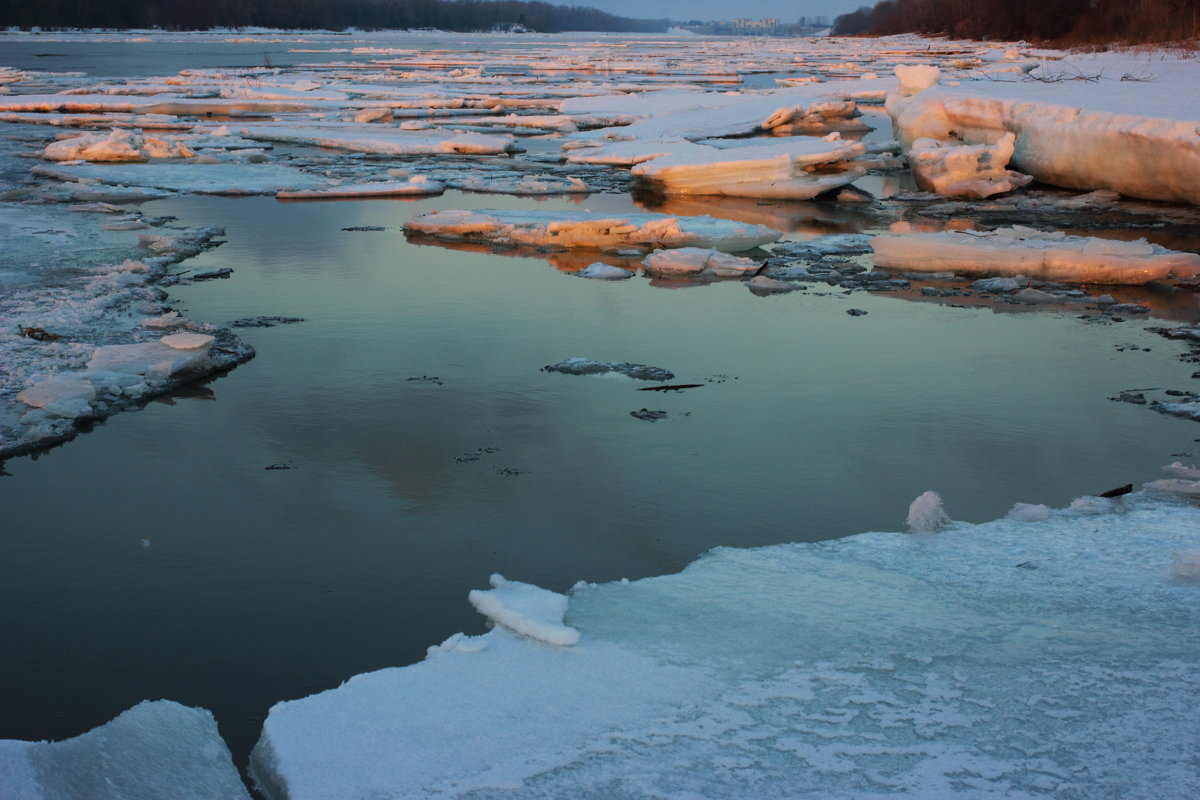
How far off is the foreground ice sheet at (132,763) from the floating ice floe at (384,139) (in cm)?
1125

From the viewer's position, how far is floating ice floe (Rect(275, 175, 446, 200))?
9.57 m

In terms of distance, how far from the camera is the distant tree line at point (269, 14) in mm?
57031

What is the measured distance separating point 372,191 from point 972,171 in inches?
206

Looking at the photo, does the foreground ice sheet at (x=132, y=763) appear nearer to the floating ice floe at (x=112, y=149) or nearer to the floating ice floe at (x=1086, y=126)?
the floating ice floe at (x=1086, y=126)

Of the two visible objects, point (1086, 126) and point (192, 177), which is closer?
point (1086, 126)

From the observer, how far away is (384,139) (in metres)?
13.5

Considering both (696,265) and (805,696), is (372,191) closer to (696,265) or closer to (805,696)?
(696,265)

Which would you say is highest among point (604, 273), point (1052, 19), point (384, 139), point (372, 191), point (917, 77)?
point (1052, 19)

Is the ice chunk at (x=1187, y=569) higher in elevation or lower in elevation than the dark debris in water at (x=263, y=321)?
lower

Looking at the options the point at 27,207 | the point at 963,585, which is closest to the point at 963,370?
the point at 963,585

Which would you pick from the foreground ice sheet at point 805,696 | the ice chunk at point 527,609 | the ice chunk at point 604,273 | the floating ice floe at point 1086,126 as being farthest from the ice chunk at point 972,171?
the ice chunk at point 527,609

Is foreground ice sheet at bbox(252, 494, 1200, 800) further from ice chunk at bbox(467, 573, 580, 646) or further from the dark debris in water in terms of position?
the dark debris in water

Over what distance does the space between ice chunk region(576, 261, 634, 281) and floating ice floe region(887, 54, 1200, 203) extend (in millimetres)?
4271

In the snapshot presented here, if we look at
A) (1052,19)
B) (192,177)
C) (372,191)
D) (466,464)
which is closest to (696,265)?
(466,464)
